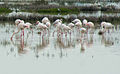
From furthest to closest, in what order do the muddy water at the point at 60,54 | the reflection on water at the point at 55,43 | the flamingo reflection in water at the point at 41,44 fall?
the flamingo reflection in water at the point at 41,44, the reflection on water at the point at 55,43, the muddy water at the point at 60,54

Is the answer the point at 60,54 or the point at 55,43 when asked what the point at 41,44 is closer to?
the point at 55,43

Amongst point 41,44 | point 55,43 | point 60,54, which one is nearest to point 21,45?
point 41,44

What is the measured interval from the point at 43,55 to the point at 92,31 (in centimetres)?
706

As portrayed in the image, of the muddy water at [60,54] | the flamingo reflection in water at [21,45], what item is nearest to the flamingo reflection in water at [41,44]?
the muddy water at [60,54]

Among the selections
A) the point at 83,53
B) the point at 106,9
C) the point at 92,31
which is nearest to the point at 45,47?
the point at 83,53

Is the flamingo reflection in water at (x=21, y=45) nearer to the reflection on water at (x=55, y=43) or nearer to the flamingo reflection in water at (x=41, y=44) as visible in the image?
the reflection on water at (x=55, y=43)

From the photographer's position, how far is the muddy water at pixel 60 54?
1094 cm

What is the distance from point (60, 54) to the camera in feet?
42.8

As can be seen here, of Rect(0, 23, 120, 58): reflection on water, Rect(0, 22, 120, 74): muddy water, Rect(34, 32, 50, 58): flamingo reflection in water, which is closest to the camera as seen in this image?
Rect(0, 22, 120, 74): muddy water

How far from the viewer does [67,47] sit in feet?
48.2

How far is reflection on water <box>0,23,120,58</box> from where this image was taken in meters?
13.7

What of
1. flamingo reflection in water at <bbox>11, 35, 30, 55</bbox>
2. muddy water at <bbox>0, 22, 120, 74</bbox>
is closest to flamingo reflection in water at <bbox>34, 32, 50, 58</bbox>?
muddy water at <bbox>0, 22, 120, 74</bbox>

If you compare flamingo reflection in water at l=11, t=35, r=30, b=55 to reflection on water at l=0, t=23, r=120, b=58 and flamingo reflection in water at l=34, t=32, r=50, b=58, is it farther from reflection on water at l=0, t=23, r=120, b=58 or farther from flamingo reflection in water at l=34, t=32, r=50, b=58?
flamingo reflection in water at l=34, t=32, r=50, b=58

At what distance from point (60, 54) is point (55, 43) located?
2509 mm
